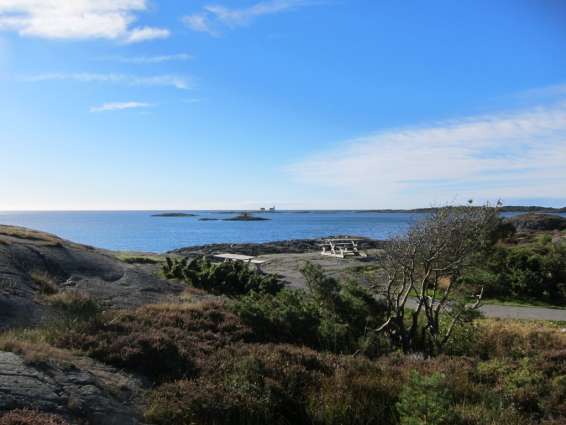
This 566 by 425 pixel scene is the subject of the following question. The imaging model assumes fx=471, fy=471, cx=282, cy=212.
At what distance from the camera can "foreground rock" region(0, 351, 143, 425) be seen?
4.81 metres

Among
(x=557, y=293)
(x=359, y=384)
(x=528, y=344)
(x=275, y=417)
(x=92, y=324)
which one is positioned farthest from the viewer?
→ (x=557, y=293)

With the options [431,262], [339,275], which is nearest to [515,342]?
[431,262]

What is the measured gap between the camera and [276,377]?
256 inches

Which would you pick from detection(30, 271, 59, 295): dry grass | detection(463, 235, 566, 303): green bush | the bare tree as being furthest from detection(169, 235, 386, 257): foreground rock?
the bare tree

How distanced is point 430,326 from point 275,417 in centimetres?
546

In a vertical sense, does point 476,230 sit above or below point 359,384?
above

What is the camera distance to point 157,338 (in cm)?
757

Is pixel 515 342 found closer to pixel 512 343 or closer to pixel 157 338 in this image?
pixel 512 343

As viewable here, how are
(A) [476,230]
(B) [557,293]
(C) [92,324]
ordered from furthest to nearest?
(B) [557,293], (A) [476,230], (C) [92,324]

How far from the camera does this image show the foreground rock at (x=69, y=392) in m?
4.81

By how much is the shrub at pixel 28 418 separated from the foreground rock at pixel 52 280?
418 cm

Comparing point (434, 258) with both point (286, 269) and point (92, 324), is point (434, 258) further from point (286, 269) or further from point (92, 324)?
point (286, 269)

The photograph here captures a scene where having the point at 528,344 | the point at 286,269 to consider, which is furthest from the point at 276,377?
the point at 286,269

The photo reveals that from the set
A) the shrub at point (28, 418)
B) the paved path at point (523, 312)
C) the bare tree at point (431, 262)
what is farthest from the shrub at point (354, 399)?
the paved path at point (523, 312)
